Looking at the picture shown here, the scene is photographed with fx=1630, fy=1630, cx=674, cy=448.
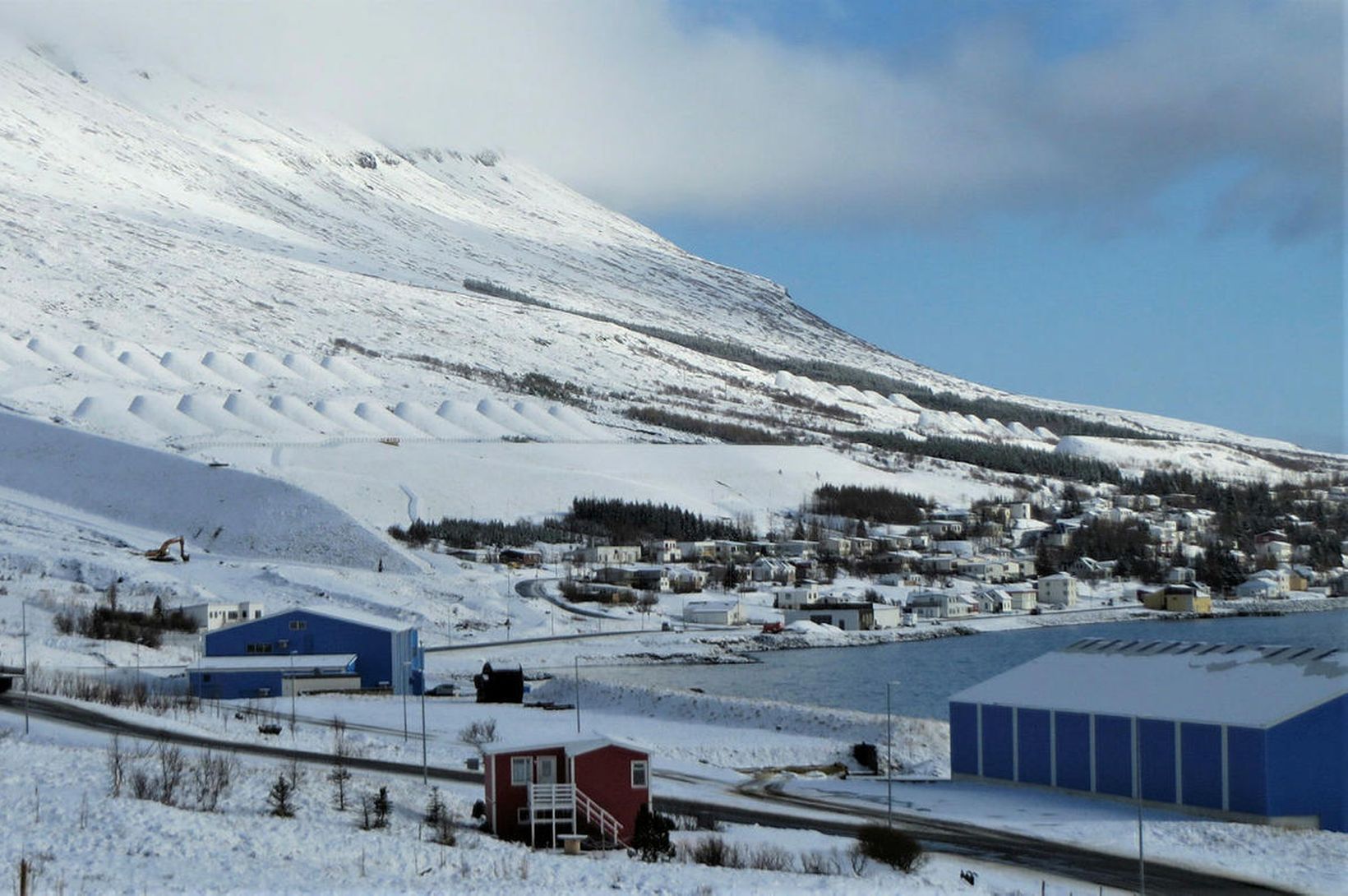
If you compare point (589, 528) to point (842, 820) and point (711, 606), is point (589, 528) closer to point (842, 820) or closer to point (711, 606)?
point (711, 606)

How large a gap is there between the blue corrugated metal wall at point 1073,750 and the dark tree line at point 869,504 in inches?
2499

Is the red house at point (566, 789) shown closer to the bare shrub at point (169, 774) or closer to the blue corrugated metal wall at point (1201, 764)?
the bare shrub at point (169, 774)

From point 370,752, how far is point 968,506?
241 feet

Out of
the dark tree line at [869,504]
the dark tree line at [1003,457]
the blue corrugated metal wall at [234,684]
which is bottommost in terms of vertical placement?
the blue corrugated metal wall at [234,684]

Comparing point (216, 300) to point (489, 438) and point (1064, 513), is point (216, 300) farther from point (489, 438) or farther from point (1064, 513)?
point (1064, 513)

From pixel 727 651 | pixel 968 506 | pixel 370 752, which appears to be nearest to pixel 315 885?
pixel 370 752

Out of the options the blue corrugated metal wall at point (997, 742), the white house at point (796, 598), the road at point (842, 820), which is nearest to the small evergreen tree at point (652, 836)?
the road at point (842, 820)

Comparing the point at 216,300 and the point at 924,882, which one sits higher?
the point at 216,300

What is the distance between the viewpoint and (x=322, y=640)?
38.8 meters

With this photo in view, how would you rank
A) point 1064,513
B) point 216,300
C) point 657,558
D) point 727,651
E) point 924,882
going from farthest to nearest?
1. point 216,300
2. point 1064,513
3. point 657,558
4. point 727,651
5. point 924,882

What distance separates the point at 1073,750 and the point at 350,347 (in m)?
107

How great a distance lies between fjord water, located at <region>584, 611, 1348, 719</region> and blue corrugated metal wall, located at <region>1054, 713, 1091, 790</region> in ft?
27.6

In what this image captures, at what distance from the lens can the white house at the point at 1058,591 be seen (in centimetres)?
7106

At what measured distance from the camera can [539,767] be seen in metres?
19.0
